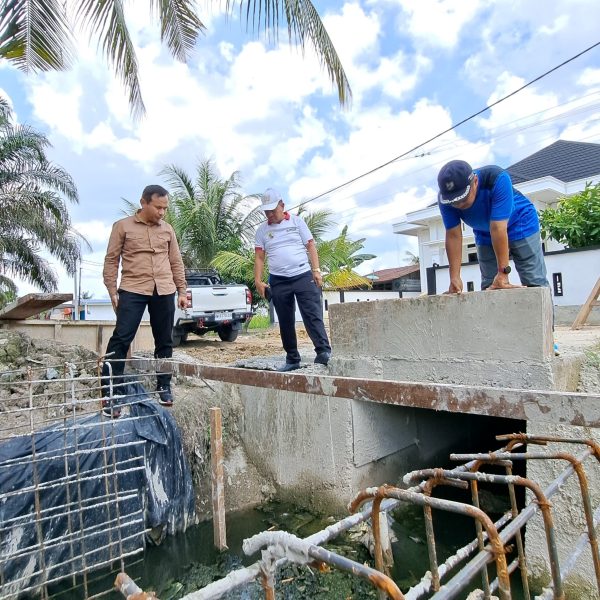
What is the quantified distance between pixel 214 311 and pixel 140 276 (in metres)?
5.28

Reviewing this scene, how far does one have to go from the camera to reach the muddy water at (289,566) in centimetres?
288

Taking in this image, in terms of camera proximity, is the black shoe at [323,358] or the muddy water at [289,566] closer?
the muddy water at [289,566]

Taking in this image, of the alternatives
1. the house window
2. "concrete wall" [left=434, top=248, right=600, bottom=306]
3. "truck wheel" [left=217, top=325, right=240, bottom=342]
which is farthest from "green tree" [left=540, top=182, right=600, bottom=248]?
"truck wheel" [left=217, top=325, right=240, bottom=342]

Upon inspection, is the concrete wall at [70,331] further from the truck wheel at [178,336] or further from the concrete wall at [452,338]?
the concrete wall at [452,338]

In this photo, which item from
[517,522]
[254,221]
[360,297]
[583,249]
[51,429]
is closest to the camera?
[517,522]

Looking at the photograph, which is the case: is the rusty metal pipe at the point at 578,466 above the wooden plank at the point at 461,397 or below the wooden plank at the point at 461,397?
below

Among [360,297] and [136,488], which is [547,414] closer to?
[136,488]

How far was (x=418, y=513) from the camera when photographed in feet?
12.4

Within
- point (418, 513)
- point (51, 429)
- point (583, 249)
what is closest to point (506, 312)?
point (418, 513)

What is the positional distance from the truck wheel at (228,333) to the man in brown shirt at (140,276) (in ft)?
18.0

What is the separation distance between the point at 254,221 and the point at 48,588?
13.1 meters

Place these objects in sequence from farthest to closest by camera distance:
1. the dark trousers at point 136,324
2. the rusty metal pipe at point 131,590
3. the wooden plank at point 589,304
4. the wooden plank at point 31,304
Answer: the wooden plank at point 589,304 → the wooden plank at point 31,304 → the dark trousers at point 136,324 → the rusty metal pipe at point 131,590

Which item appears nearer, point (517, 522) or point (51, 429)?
point (517, 522)

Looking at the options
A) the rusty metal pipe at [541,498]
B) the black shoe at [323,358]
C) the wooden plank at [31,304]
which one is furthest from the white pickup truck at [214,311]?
the rusty metal pipe at [541,498]
